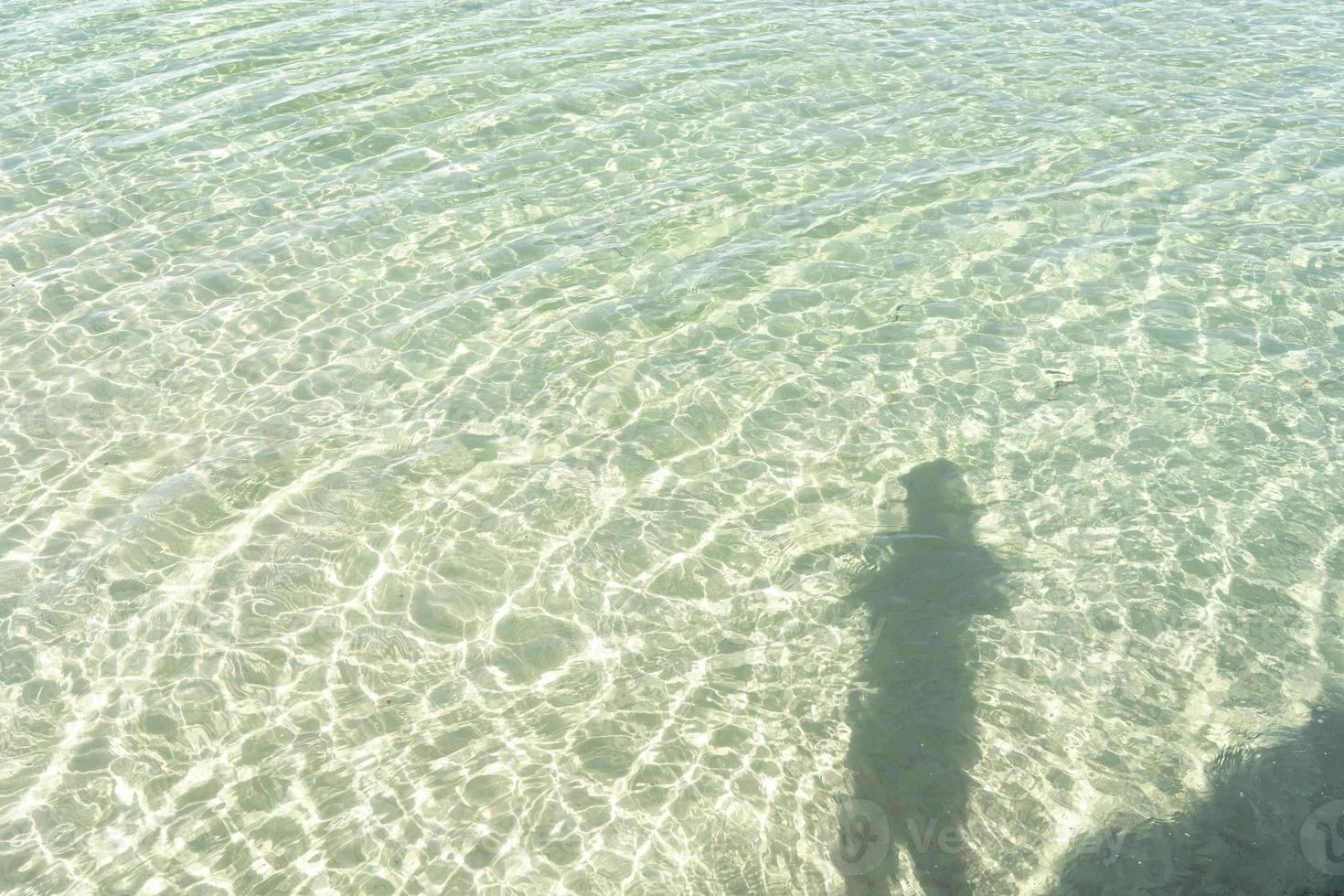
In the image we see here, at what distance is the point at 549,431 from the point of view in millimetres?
9258

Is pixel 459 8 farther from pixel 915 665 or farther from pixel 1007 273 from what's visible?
pixel 915 665

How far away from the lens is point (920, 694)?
705cm

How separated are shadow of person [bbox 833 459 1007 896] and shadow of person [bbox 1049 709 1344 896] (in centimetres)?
80

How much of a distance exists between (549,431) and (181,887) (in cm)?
469

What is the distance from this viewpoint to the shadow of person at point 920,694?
6.11 m

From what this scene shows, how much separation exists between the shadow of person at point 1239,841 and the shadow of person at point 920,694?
2.63 ft

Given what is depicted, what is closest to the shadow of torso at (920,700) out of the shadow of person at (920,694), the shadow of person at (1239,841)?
the shadow of person at (920,694)

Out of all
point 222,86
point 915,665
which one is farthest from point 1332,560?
point 222,86

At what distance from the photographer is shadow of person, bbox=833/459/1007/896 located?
6.11 meters

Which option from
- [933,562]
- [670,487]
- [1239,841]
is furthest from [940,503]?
[1239,841]

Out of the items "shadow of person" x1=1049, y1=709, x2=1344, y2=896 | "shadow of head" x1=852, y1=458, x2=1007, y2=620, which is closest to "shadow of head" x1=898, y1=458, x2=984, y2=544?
"shadow of head" x1=852, y1=458, x2=1007, y2=620

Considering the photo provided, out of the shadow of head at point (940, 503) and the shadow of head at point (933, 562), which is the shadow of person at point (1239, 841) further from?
the shadow of head at point (940, 503)

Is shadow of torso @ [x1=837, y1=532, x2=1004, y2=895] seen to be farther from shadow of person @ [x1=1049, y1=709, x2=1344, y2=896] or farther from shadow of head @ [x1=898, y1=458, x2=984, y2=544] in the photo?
shadow of person @ [x1=1049, y1=709, x2=1344, y2=896]

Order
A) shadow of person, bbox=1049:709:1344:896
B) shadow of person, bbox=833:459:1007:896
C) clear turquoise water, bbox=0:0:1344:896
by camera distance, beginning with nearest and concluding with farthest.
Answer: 1. shadow of person, bbox=1049:709:1344:896
2. shadow of person, bbox=833:459:1007:896
3. clear turquoise water, bbox=0:0:1344:896
